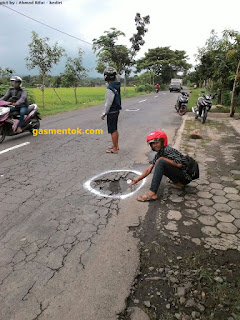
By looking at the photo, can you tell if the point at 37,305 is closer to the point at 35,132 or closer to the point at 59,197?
the point at 59,197

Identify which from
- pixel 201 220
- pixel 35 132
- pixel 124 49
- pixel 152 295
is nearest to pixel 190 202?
pixel 201 220

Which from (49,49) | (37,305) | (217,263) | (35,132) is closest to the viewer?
(37,305)

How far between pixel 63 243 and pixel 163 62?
2139 inches

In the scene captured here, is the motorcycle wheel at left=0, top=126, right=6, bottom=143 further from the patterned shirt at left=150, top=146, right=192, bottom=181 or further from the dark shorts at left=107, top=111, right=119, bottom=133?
the patterned shirt at left=150, top=146, right=192, bottom=181

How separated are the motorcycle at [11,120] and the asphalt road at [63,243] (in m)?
1.81

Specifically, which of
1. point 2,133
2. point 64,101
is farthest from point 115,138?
point 64,101

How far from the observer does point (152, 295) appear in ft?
6.48

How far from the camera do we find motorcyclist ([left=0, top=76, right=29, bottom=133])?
22.1 ft

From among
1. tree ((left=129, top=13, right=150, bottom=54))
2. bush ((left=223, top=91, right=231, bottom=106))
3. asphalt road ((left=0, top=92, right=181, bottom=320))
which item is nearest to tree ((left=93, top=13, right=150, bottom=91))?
tree ((left=129, top=13, right=150, bottom=54))

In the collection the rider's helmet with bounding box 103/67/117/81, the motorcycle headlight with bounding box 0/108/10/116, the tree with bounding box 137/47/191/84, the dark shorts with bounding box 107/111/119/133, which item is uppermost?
the tree with bounding box 137/47/191/84

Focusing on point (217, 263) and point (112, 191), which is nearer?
point (217, 263)

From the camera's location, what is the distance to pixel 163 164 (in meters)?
3.45

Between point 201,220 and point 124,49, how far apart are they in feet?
93.7

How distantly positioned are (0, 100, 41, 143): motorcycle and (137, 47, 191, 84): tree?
48684mm
